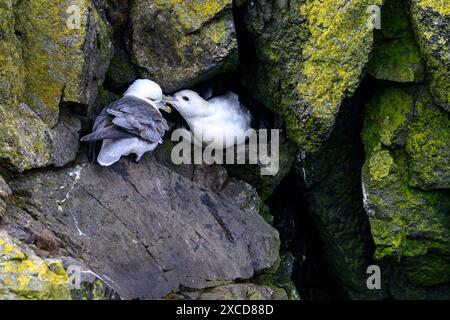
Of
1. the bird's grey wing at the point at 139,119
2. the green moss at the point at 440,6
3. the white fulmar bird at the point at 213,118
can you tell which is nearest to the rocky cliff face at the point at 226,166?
the green moss at the point at 440,6

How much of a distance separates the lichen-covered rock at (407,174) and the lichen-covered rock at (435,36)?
37 cm

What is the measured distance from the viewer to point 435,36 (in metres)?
6.92

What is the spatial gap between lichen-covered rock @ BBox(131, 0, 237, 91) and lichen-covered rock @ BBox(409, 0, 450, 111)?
5.14 feet

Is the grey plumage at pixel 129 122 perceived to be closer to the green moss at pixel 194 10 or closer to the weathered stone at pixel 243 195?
the green moss at pixel 194 10

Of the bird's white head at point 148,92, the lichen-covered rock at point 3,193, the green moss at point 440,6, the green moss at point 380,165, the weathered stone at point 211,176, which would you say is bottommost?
the lichen-covered rock at point 3,193

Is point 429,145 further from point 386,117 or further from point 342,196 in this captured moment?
point 342,196

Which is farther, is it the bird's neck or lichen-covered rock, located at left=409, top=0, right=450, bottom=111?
the bird's neck

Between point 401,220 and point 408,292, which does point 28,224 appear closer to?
point 401,220

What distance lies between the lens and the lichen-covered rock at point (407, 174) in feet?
24.5

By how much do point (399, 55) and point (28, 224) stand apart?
Result: 11.8ft

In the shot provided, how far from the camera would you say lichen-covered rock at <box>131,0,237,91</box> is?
7.20 metres

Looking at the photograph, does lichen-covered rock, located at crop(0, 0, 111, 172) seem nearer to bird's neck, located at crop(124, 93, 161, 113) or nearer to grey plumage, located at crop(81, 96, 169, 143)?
Result: grey plumage, located at crop(81, 96, 169, 143)

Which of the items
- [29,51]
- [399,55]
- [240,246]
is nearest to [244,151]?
[240,246]

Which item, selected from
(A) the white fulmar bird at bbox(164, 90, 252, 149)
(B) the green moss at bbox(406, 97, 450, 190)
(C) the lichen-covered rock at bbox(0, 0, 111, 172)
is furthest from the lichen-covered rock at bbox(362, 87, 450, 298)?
(C) the lichen-covered rock at bbox(0, 0, 111, 172)
